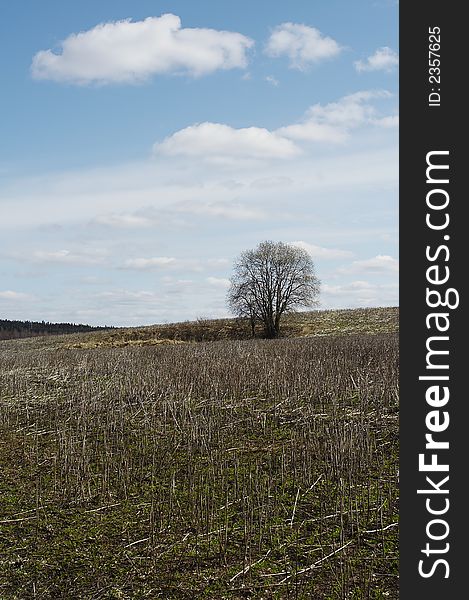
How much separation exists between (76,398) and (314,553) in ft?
29.5

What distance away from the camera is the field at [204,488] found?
17.6 ft

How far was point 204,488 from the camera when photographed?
7.40m

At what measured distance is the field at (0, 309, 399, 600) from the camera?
536 cm

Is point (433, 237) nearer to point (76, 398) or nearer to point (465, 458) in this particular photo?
point (465, 458)

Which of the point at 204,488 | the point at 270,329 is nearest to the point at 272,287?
the point at 270,329

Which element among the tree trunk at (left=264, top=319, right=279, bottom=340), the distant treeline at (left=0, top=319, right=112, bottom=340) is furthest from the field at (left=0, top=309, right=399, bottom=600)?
the distant treeline at (left=0, top=319, right=112, bottom=340)

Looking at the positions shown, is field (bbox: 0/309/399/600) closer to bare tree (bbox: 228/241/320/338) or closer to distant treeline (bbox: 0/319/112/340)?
bare tree (bbox: 228/241/320/338)

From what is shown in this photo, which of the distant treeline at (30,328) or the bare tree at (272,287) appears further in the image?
the distant treeline at (30,328)

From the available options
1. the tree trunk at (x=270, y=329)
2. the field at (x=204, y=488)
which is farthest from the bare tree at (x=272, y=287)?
the field at (x=204, y=488)

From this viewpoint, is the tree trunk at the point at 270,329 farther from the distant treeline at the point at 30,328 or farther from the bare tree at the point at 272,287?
the distant treeline at the point at 30,328

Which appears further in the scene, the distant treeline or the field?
the distant treeline

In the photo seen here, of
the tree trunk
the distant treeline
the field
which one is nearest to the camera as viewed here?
the field

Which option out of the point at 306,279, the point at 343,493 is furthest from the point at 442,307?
the point at 306,279

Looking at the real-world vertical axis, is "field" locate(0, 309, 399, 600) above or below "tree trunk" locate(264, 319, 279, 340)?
below
